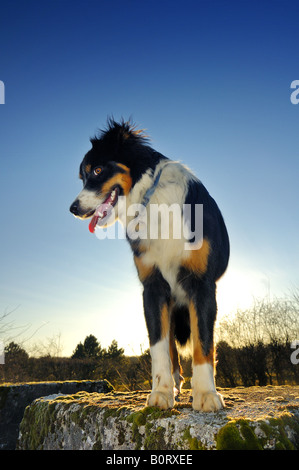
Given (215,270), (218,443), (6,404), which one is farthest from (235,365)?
(218,443)

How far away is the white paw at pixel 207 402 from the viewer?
2389 mm

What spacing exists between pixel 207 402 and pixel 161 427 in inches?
17.8

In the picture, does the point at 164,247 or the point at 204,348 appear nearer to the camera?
the point at 204,348

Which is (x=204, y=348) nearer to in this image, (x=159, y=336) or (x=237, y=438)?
(x=159, y=336)

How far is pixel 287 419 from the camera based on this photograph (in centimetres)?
205

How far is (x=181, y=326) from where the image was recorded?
348 centimetres

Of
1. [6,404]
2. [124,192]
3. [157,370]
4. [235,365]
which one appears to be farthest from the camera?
[235,365]

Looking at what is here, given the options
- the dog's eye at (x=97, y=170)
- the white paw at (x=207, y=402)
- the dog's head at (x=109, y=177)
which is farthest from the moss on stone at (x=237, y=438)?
the dog's eye at (x=97, y=170)

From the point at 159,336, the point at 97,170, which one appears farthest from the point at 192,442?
the point at 97,170

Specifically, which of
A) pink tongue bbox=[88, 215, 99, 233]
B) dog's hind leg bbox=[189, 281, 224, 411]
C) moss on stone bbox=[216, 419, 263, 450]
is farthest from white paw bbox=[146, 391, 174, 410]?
pink tongue bbox=[88, 215, 99, 233]

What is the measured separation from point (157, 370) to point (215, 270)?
0.94m

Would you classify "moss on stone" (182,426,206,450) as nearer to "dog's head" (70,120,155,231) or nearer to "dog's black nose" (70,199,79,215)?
"dog's head" (70,120,155,231)

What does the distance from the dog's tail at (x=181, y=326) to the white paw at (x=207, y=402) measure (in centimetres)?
89
